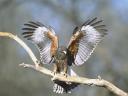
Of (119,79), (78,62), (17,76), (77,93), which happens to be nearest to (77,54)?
(78,62)

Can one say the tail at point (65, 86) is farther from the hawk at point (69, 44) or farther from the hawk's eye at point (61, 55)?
the hawk's eye at point (61, 55)

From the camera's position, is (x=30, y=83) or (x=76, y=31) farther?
(x=30, y=83)

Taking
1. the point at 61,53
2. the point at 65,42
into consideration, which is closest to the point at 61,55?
the point at 61,53

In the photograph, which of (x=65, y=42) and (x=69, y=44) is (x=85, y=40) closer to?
(x=69, y=44)

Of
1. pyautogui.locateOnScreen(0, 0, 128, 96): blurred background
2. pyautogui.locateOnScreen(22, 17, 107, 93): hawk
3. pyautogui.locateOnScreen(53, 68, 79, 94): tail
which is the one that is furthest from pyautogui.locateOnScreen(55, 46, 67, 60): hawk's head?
pyautogui.locateOnScreen(0, 0, 128, 96): blurred background

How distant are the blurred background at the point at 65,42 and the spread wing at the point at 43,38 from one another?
781 cm

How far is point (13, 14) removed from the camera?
61.3ft

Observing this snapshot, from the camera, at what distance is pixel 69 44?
554cm

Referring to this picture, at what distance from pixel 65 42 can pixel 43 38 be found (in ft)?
27.4

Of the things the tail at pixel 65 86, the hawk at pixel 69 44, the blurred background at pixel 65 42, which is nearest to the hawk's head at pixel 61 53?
the hawk at pixel 69 44

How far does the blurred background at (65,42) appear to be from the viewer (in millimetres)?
15031

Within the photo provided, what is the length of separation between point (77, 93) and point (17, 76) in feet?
11.1

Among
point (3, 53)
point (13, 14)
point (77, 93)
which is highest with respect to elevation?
point (13, 14)

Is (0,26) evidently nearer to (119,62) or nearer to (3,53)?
(3,53)
